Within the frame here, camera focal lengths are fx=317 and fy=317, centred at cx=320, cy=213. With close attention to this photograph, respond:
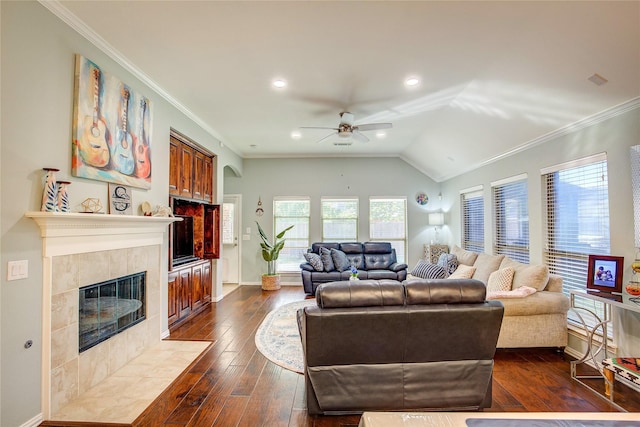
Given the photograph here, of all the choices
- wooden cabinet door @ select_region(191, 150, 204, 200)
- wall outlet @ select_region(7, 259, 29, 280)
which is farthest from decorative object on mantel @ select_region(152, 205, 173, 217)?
wall outlet @ select_region(7, 259, 29, 280)

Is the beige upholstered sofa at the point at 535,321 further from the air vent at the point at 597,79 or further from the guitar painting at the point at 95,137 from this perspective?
the guitar painting at the point at 95,137

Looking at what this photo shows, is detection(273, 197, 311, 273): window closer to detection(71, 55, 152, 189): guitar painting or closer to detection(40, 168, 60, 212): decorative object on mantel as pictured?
detection(71, 55, 152, 189): guitar painting

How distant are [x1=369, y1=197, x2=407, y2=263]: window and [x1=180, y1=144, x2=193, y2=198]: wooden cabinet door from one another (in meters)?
4.31

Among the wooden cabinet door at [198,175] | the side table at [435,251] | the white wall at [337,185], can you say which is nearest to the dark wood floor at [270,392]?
the wooden cabinet door at [198,175]

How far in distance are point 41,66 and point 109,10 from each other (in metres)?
0.66

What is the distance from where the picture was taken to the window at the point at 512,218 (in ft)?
15.3

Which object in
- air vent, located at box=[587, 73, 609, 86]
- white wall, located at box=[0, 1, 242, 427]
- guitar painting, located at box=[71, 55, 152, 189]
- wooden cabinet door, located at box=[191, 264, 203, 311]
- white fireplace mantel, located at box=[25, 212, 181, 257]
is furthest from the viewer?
wooden cabinet door, located at box=[191, 264, 203, 311]

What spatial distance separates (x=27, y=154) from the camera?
2.23 meters

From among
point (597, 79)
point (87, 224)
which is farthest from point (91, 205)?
point (597, 79)

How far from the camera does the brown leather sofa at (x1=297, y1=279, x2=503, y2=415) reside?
221 cm

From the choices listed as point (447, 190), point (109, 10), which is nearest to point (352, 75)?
point (109, 10)

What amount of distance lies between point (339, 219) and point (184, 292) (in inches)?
161

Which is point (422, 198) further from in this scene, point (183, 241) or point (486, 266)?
point (183, 241)

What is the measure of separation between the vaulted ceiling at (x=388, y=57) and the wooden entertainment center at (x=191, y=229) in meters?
0.82
